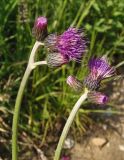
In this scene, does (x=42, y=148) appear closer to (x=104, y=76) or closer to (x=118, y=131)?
(x=118, y=131)

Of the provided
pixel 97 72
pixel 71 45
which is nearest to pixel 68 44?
pixel 71 45

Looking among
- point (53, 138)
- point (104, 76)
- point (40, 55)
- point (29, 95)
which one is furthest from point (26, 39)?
point (104, 76)

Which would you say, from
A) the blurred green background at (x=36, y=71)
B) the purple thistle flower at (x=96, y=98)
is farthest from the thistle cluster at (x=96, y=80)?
the blurred green background at (x=36, y=71)

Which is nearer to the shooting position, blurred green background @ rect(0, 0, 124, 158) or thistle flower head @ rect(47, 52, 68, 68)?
thistle flower head @ rect(47, 52, 68, 68)

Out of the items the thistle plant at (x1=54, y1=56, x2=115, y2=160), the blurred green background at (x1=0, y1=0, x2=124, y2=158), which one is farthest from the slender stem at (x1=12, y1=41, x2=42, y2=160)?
the blurred green background at (x1=0, y1=0, x2=124, y2=158)

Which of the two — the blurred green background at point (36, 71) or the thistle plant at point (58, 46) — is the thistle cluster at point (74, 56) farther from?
the blurred green background at point (36, 71)

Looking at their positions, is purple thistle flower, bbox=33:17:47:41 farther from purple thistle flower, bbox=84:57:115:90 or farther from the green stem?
purple thistle flower, bbox=84:57:115:90
